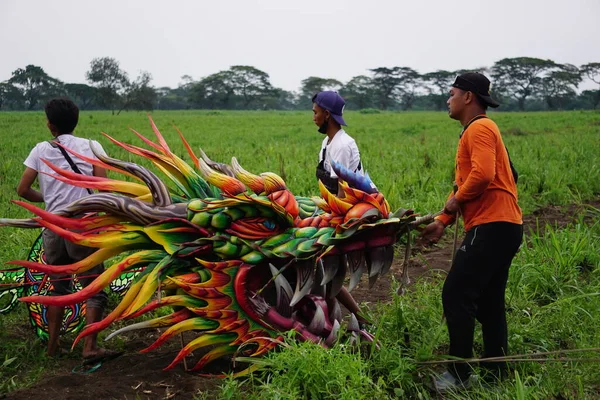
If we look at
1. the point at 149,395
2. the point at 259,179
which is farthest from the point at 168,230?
the point at 149,395

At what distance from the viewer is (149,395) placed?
10.1 feet

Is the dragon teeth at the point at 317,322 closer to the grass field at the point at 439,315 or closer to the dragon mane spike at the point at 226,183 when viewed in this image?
the grass field at the point at 439,315

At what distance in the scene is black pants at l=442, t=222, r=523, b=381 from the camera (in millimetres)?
2992

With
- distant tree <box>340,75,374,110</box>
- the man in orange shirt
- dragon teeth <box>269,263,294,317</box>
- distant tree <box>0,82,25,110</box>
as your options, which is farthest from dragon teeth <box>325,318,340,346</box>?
distant tree <box>340,75,374,110</box>

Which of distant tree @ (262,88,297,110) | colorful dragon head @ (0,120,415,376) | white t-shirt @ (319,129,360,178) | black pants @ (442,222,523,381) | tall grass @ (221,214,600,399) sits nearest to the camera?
tall grass @ (221,214,600,399)

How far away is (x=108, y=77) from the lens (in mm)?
49500

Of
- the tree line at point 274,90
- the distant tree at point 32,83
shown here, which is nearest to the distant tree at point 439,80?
the tree line at point 274,90

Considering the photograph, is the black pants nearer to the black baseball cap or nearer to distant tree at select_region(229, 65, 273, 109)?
the black baseball cap

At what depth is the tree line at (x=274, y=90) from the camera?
163 ft

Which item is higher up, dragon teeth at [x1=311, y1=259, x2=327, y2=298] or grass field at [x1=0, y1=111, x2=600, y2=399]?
dragon teeth at [x1=311, y1=259, x2=327, y2=298]

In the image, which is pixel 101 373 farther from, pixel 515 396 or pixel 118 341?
pixel 515 396

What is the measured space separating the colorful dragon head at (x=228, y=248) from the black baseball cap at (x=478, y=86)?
72 cm

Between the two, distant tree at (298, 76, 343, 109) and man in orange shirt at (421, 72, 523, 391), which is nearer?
man in orange shirt at (421, 72, 523, 391)

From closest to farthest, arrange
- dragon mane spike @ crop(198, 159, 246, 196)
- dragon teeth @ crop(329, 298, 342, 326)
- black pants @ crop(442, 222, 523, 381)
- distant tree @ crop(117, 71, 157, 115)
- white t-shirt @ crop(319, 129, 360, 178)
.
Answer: black pants @ crop(442, 222, 523, 381), dragon mane spike @ crop(198, 159, 246, 196), dragon teeth @ crop(329, 298, 342, 326), white t-shirt @ crop(319, 129, 360, 178), distant tree @ crop(117, 71, 157, 115)
